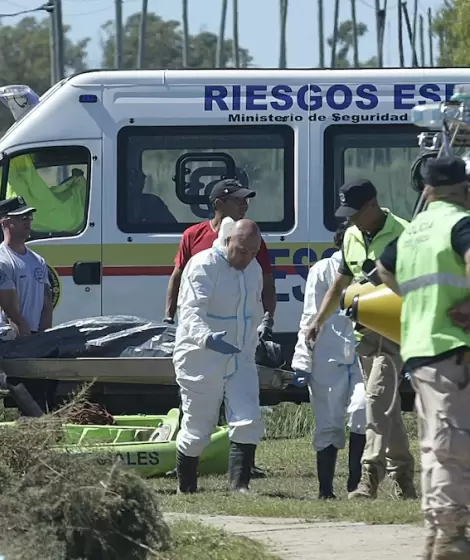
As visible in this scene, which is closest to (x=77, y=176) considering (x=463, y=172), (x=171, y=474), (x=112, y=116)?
(x=112, y=116)

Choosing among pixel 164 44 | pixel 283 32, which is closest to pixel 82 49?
pixel 164 44

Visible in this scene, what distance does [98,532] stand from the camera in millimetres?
5973

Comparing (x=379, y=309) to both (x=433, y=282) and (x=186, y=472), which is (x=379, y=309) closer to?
(x=433, y=282)

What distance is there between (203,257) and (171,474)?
1918 mm

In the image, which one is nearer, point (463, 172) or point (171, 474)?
point (463, 172)

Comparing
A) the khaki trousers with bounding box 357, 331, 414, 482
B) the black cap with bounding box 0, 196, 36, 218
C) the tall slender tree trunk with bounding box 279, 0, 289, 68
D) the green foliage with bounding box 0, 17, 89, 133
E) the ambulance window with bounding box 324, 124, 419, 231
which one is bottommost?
the khaki trousers with bounding box 357, 331, 414, 482

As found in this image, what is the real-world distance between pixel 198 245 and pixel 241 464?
2128mm

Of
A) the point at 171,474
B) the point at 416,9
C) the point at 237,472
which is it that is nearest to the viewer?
the point at 237,472

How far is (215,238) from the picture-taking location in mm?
10477

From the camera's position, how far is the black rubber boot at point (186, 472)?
9.02 meters

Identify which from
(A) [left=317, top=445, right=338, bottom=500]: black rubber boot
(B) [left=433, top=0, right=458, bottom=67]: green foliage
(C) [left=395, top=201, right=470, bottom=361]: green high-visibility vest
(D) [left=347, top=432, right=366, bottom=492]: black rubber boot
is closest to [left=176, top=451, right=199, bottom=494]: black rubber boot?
(A) [left=317, top=445, right=338, bottom=500]: black rubber boot

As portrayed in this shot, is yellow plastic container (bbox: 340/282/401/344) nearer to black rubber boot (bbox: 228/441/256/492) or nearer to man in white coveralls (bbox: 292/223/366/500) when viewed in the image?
man in white coveralls (bbox: 292/223/366/500)

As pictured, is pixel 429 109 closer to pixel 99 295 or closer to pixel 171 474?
pixel 171 474

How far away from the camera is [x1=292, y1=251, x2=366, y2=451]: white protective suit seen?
8992 millimetres
